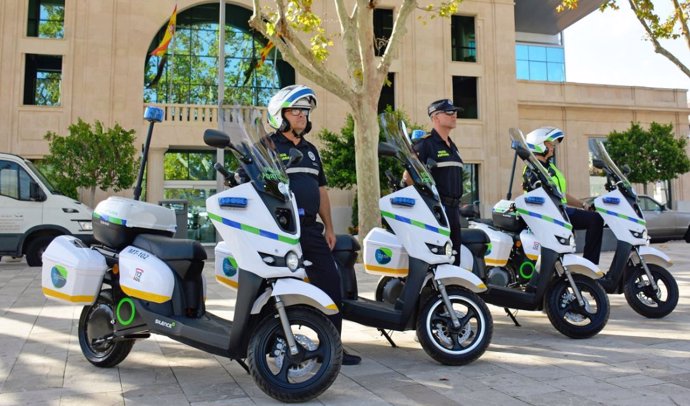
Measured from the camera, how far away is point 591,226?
18.3ft

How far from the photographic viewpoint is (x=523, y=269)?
5.37 m

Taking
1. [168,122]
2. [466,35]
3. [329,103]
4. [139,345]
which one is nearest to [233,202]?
[139,345]

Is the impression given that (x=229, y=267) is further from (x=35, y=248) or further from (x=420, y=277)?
(x=35, y=248)

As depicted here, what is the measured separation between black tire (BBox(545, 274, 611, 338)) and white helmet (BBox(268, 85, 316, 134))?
2571 mm

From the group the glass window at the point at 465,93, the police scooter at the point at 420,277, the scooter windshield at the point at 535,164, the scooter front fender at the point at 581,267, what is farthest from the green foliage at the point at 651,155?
the police scooter at the point at 420,277

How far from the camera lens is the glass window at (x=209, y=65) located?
2033 cm

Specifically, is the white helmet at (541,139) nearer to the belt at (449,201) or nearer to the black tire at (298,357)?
the belt at (449,201)

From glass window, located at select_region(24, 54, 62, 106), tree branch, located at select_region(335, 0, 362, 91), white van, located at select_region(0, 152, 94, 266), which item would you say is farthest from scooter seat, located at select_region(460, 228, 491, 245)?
glass window, located at select_region(24, 54, 62, 106)

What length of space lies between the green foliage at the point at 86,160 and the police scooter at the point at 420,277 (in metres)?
13.1

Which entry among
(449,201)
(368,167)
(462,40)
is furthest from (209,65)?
(449,201)

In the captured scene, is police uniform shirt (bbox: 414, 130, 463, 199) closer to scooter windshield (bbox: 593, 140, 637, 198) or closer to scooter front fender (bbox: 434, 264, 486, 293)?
scooter front fender (bbox: 434, 264, 486, 293)

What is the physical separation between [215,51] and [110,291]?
18.8 meters

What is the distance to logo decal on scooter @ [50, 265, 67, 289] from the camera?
3652 mm

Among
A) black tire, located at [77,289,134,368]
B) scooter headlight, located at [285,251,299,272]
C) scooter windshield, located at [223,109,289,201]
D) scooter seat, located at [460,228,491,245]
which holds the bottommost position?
black tire, located at [77,289,134,368]
